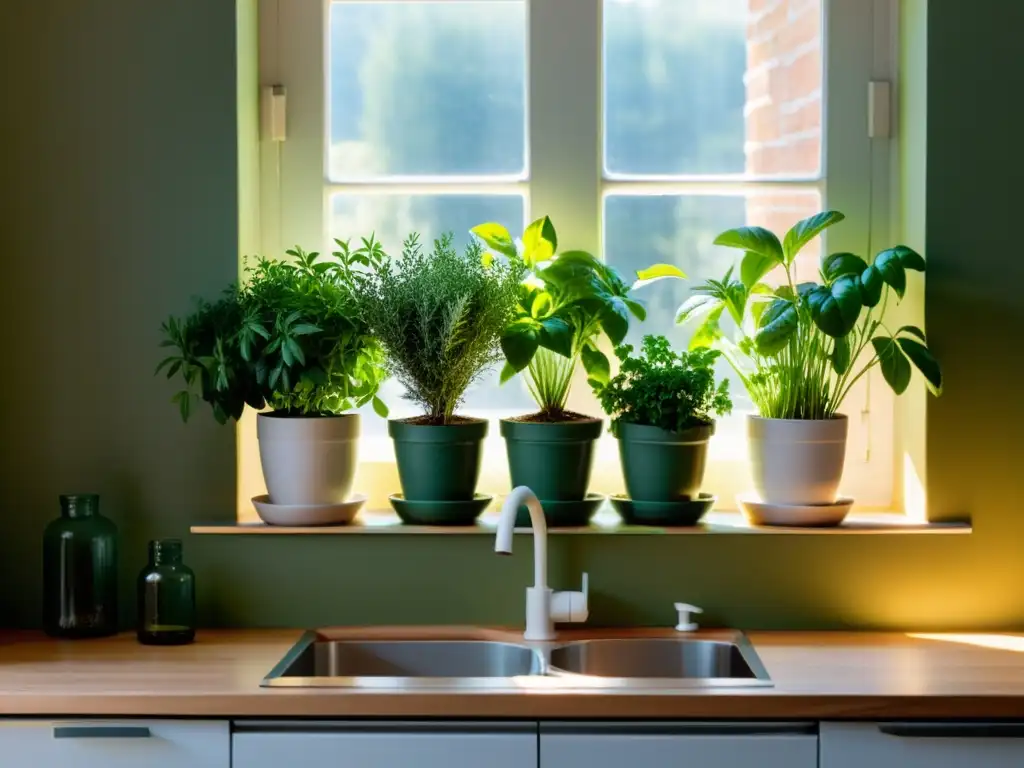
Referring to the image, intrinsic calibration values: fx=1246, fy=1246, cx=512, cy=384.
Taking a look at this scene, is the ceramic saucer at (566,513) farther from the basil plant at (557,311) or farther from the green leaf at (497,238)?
the green leaf at (497,238)

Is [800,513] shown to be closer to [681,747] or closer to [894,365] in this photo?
[894,365]

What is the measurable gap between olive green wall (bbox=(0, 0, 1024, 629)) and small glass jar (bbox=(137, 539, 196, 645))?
13 cm

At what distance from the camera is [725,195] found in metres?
2.64

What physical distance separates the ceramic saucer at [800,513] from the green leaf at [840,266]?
441 mm

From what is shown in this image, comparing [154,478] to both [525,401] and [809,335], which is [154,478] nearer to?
[525,401]

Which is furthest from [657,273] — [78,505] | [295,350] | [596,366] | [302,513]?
[78,505]

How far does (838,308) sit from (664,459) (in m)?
0.43

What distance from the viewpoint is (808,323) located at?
2420 mm

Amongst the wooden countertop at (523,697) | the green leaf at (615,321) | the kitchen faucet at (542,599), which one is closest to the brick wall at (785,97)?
the green leaf at (615,321)

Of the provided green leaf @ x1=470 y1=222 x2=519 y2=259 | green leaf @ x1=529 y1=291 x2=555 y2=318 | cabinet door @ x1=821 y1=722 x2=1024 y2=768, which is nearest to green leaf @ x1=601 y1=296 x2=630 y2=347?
green leaf @ x1=529 y1=291 x2=555 y2=318

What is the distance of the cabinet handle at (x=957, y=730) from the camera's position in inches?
76.6

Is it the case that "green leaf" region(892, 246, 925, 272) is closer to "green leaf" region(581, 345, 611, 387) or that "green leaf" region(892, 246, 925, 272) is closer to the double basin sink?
"green leaf" region(581, 345, 611, 387)

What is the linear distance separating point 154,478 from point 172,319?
1.10 ft

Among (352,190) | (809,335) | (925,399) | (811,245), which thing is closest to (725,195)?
(811,245)
